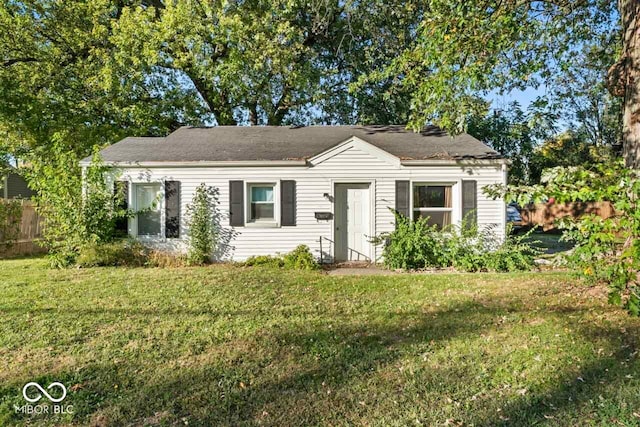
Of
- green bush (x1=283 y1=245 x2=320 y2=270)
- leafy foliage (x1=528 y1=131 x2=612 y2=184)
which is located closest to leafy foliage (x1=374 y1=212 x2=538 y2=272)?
green bush (x1=283 y1=245 x2=320 y2=270)

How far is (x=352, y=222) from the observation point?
978cm

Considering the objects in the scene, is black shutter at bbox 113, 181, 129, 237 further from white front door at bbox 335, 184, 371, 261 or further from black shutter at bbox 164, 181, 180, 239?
white front door at bbox 335, 184, 371, 261

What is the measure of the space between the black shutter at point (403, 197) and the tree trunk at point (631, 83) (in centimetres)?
451

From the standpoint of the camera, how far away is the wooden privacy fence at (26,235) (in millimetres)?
10703

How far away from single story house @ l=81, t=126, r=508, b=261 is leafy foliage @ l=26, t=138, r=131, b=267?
592 mm

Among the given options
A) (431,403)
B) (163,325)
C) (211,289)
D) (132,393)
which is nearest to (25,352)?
(163,325)

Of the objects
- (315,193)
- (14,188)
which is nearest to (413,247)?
(315,193)

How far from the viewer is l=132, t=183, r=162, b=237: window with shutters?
9.72m

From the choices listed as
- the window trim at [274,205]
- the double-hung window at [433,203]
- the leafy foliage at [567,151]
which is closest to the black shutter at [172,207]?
the window trim at [274,205]

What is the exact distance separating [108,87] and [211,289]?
11.0 metres

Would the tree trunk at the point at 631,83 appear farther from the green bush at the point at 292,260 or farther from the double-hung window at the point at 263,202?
the double-hung window at the point at 263,202

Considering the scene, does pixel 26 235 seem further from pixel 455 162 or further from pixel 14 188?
pixel 14 188

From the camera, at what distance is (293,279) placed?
7359 mm

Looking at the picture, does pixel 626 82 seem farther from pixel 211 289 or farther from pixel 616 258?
pixel 211 289
